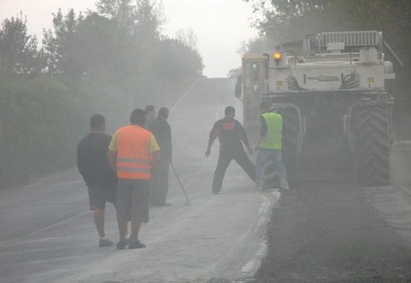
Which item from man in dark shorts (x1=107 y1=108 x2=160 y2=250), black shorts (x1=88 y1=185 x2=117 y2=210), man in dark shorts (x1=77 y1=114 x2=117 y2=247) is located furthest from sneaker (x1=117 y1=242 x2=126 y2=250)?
black shorts (x1=88 y1=185 x2=117 y2=210)

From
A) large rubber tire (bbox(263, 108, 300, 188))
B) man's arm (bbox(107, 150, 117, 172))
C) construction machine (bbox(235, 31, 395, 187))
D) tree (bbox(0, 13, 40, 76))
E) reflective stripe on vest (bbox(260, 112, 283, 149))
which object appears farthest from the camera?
tree (bbox(0, 13, 40, 76))

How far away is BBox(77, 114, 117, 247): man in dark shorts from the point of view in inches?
561

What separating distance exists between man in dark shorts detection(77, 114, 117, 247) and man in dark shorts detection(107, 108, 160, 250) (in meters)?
0.45

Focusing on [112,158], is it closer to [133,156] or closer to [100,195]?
[133,156]

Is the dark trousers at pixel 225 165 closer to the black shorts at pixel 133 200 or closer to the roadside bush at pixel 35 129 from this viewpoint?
the black shorts at pixel 133 200

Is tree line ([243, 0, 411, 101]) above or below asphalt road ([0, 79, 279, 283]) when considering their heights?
above

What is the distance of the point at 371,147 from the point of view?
68.3 ft

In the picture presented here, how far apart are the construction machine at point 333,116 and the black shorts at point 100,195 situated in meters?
7.55

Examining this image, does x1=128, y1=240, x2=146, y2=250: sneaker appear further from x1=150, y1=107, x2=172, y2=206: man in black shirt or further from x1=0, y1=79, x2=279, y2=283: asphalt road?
x1=150, y1=107, x2=172, y2=206: man in black shirt

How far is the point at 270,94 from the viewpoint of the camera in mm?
21750

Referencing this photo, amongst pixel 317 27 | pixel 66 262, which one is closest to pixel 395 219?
pixel 66 262

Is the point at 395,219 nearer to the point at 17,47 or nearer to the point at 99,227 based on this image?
the point at 99,227

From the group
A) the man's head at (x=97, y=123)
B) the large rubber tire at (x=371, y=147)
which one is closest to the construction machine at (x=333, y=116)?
the large rubber tire at (x=371, y=147)

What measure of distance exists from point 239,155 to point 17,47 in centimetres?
2737
